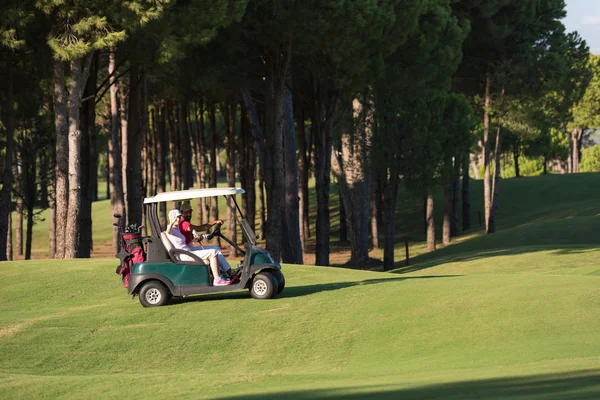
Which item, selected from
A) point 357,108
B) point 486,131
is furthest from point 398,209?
point 357,108

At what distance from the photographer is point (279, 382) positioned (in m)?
10.7

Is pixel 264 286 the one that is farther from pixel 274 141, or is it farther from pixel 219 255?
Result: pixel 274 141

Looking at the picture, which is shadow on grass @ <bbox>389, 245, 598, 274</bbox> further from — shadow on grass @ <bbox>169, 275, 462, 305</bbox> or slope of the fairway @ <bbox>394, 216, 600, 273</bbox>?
shadow on grass @ <bbox>169, 275, 462, 305</bbox>

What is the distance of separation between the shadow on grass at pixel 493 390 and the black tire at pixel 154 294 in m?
6.64

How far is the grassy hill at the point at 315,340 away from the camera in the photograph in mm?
10008

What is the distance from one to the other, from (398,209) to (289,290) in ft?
156

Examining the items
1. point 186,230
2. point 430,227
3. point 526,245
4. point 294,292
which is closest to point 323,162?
point 526,245

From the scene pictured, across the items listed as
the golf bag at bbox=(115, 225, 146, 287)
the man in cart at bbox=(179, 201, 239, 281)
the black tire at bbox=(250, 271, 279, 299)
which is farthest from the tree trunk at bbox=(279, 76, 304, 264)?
the man in cart at bbox=(179, 201, 239, 281)

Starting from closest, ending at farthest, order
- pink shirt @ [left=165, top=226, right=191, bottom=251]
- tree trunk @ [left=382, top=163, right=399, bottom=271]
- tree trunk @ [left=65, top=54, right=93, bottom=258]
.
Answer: pink shirt @ [left=165, top=226, right=191, bottom=251] < tree trunk @ [left=65, top=54, right=93, bottom=258] < tree trunk @ [left=382, top=163, right=399, bottom=271]

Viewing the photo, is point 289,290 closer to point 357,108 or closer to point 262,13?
point 262,13

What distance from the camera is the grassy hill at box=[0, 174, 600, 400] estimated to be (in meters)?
10.0

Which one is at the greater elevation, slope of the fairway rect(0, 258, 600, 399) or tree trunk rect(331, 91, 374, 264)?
tree trunk rect(331, 91, 374, 264)

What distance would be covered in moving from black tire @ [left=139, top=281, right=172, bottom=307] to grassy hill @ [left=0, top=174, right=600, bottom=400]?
23cm

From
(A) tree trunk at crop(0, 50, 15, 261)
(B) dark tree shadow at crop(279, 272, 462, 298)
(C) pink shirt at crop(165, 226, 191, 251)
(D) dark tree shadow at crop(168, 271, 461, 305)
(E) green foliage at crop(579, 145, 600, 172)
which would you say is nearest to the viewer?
(C) pink shirt at crop(165, 226, 191, 251)
